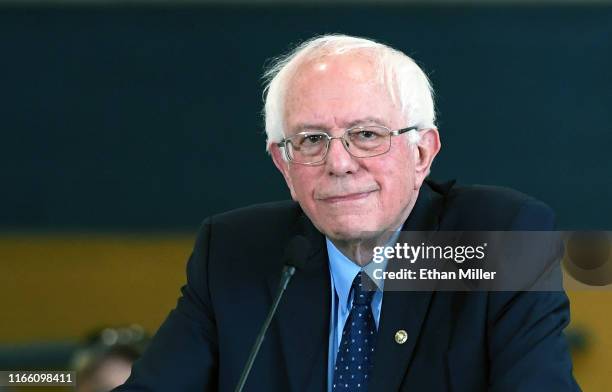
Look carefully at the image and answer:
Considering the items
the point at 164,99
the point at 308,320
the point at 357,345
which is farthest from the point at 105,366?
the point at 164,99

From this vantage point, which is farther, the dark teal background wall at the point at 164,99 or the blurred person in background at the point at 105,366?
the dark teal background wall at the point at 164,99

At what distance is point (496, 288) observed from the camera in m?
2.12

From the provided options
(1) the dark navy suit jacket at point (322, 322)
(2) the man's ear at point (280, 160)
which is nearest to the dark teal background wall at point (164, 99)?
(1) the dark navy suit jacket at point (322, 322)

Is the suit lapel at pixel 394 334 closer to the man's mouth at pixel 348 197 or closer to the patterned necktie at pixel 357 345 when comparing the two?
the patterned necktie at pixel 357 345

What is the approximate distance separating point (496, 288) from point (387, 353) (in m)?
0.24

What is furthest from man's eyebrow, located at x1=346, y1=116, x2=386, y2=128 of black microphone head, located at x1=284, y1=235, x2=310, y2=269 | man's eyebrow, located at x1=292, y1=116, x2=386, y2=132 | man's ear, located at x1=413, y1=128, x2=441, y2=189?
black microphone head, located at x1=284, y1=235, x2=310, y2=269

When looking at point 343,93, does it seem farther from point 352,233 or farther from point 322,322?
point 322,322

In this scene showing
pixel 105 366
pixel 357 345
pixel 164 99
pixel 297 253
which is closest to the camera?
pixel 297 253

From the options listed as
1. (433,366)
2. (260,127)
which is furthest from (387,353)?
(260,127)

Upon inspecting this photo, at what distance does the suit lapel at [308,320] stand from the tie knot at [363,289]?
0.21 feet

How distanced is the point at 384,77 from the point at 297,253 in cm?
38

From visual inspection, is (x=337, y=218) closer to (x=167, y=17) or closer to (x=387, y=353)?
(x=387, y=353)

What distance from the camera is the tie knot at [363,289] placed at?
2240 millimetres

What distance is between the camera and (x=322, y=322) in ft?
7.39
